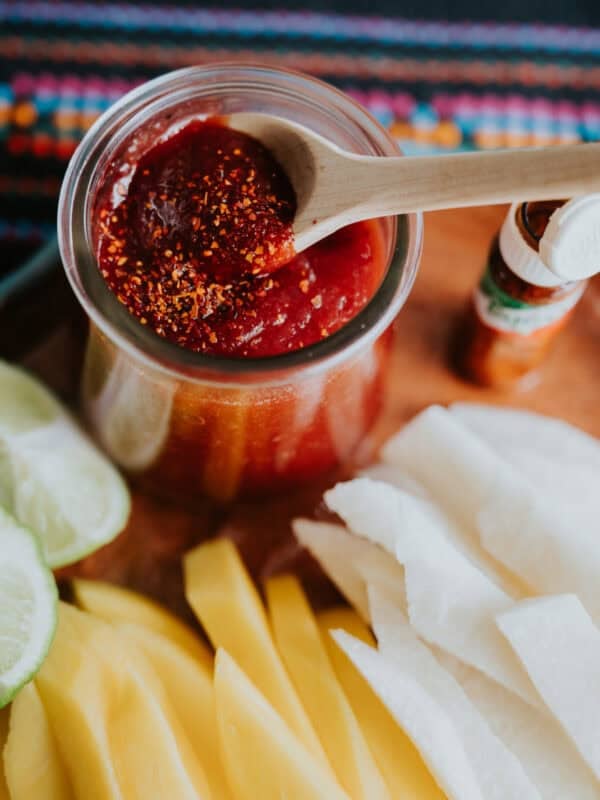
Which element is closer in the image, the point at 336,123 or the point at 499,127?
the point at 336,123

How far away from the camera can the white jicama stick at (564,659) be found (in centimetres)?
100

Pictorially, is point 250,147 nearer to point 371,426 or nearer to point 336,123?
point 336,123

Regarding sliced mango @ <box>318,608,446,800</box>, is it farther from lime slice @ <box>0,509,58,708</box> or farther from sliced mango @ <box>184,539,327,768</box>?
lime slice @ <box>0,509,58,708</box>

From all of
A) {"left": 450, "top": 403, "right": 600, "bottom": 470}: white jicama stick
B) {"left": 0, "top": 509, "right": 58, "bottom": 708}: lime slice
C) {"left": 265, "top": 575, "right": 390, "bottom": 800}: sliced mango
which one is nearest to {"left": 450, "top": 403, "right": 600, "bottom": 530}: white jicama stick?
{"left": 450, "top": 403, "right": 600, "bottom": 470}: white jicama stick

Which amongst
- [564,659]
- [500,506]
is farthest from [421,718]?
[500,506]

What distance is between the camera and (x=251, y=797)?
39.9 inches

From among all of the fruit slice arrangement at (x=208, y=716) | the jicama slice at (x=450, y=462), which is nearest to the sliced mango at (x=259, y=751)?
the fruit slice arrangement at (x=208, y=716)

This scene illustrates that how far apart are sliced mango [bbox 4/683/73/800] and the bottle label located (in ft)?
2.35

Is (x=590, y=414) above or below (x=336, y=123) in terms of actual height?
below

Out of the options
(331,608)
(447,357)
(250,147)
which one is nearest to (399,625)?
(331,608)

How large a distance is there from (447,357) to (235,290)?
1.54 ft

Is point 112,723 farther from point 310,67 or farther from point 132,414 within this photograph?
point 310,67

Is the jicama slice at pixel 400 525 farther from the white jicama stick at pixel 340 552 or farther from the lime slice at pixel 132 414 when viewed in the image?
the lime slice at pixel 132 414

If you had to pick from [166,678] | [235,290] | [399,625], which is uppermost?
[235,290]
